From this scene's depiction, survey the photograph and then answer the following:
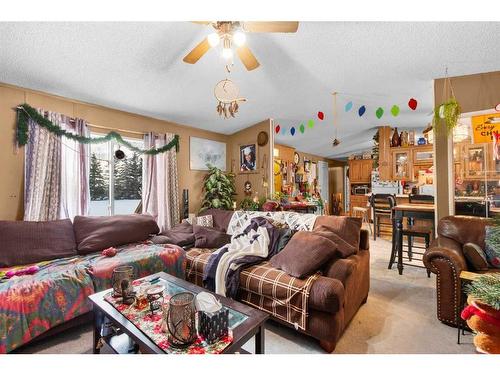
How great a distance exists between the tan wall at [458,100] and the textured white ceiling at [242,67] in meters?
0.15

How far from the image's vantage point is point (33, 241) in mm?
2240

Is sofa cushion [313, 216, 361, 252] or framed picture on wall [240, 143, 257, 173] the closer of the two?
sofa cushion [313, 216, 361, 252]

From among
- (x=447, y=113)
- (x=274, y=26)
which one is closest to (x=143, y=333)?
(x=274, y=26)

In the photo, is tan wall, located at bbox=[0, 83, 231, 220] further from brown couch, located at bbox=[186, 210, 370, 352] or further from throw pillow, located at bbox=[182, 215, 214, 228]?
brown couch, located at bbox=[186, 210, 370, 352]

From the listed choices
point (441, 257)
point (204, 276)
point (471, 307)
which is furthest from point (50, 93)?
point (441, 257)

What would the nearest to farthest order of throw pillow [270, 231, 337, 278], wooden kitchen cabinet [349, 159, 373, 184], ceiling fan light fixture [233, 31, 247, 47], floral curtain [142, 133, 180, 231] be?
ceiling fan light fixture [233, 31, 247, 47], throw pillow [270, 231, 337, 278], floral curtain [142, 133, 180, 231], wooden kitchen cabinet [349, 159, 373, 184]

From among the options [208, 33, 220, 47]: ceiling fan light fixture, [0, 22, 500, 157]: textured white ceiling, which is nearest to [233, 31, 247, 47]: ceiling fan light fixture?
[208, 33, 220, 47]: ceiling fan light fixture

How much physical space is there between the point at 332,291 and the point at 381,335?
0.66m

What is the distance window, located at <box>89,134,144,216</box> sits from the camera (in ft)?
10.5

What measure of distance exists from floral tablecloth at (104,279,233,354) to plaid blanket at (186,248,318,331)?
2.29 ft

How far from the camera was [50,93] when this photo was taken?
269 cm

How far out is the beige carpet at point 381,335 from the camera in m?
1.68

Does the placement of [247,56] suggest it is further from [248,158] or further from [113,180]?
[248,158]
